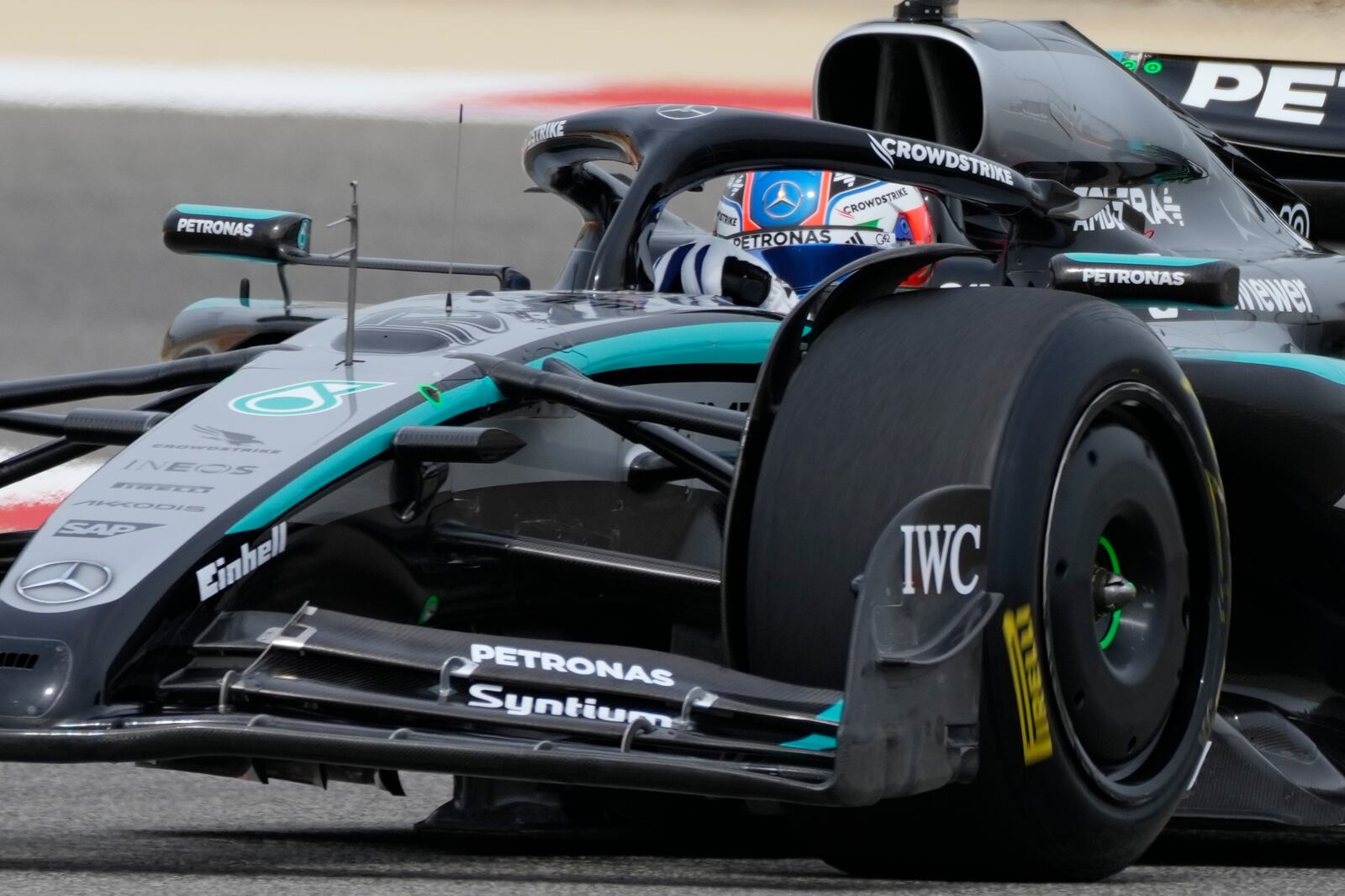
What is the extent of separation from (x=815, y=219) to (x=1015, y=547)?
2.36 m

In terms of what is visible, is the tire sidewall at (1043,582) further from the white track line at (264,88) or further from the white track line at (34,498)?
the white track line at (264,88)

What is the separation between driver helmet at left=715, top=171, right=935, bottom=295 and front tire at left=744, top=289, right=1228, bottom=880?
175cm

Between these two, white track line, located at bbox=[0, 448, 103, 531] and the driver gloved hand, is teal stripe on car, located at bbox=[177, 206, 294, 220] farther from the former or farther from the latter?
white track line, located at bbox=[0, 448, 103, 531]

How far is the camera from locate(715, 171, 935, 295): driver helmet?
4.76 meters

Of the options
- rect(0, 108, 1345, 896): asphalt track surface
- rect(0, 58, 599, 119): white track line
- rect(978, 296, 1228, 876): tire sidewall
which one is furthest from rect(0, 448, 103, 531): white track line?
rect(978, 296, 1228, 876): tire sidewall

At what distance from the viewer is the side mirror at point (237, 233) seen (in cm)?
442

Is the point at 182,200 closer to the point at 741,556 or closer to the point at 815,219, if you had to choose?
the point at 815,219

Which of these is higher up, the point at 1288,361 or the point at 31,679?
the point at 1288,361

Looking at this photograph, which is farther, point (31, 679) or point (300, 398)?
point (300, 398)

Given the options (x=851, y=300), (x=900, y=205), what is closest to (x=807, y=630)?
(x=851, y=300)

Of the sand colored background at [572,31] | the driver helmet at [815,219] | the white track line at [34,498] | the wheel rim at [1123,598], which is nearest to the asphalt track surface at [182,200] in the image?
the driver helmet at [815,219]

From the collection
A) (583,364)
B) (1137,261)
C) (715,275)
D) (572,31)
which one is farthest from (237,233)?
(572,31)

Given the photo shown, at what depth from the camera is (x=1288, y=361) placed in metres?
3.60

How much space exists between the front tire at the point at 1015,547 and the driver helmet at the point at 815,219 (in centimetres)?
175
